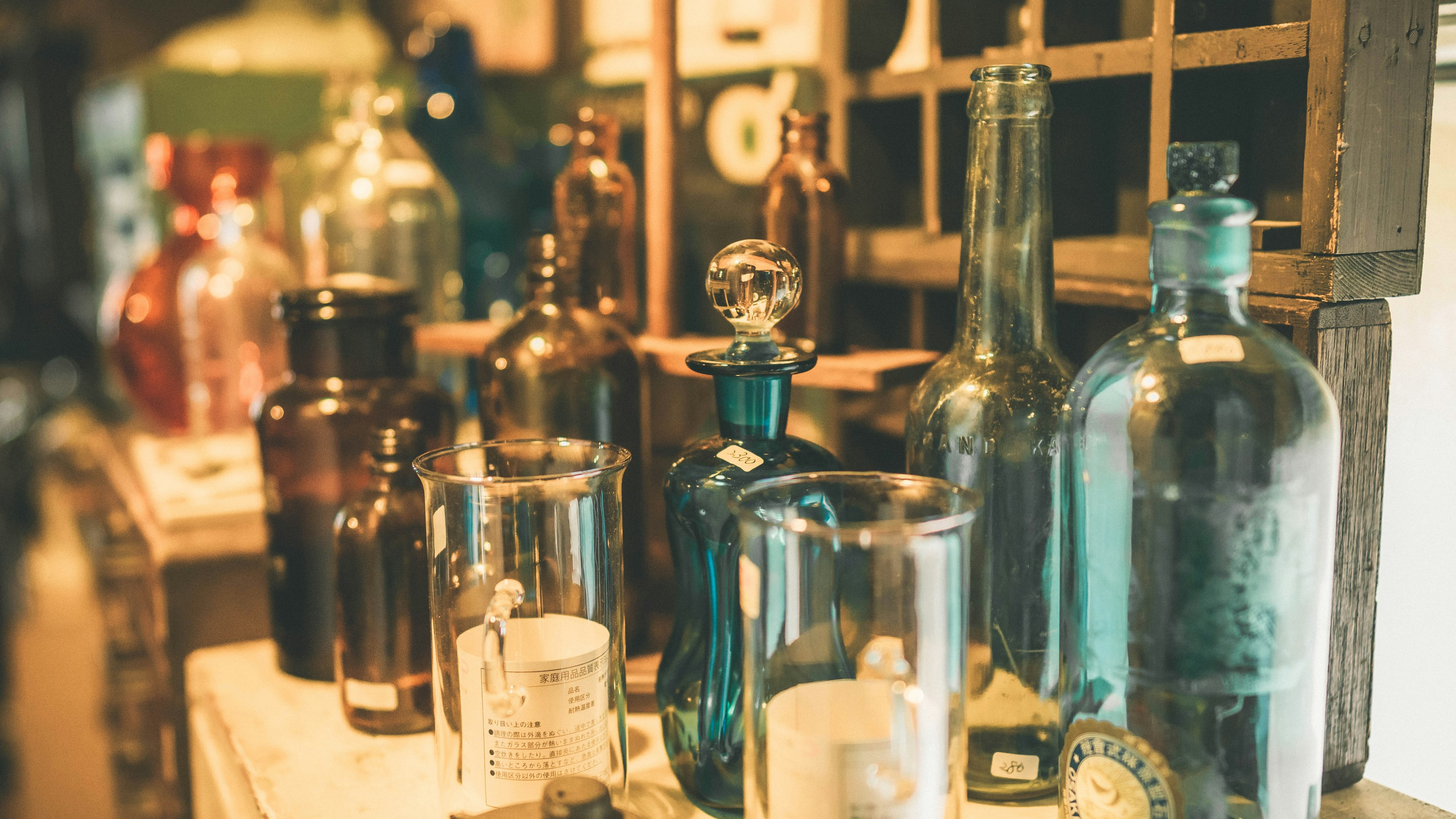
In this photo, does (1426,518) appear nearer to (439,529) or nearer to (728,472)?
(728,472)

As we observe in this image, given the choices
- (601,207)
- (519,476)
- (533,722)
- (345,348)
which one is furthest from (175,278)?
(533,722)

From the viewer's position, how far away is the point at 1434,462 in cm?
76

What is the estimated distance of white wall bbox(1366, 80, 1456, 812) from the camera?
75 centimetres

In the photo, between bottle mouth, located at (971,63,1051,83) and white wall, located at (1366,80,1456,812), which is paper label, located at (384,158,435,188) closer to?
bottle mouth, located at (971,63,1051,83)

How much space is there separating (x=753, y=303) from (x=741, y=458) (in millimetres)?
Result: 92

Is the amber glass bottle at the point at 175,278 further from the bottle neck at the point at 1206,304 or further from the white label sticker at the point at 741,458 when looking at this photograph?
the bottle neck at the point at 1206,304

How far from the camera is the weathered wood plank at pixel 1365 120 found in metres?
0.64

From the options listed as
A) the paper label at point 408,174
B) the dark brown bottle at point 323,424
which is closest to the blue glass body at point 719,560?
the dark brown bottle at point 323,424

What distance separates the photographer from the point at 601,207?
0.99 m

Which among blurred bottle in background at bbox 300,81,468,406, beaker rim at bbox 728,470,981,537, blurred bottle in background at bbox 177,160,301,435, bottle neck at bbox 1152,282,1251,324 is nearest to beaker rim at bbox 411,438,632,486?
beaker rim at bbox 728,470,981,537

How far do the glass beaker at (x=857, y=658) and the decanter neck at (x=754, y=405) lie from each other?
0.09m

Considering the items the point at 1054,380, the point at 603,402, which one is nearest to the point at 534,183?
the point at 603,402

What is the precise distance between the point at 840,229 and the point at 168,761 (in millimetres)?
960

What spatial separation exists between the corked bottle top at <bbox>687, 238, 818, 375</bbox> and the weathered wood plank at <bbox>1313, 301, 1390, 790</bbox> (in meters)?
0.31
